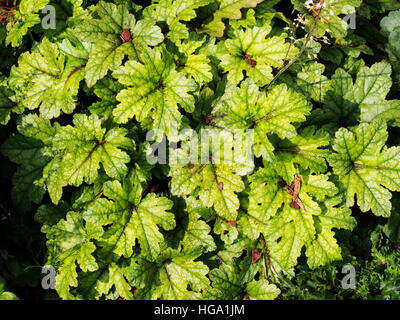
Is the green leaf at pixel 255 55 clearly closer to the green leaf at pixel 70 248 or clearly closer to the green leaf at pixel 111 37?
the green leaf at pixel 111 37

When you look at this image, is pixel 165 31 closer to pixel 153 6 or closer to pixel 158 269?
pixel 153 6

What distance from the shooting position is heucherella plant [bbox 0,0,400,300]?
2830 mm

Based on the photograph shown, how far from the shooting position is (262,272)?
126 inches

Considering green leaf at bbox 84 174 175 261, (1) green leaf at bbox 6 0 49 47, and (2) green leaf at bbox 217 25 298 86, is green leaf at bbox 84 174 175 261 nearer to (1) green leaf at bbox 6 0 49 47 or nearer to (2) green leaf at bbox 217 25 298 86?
(2) green leaf at bbox 217 25 298 86

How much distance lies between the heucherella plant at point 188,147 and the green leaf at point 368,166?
0.03 ft

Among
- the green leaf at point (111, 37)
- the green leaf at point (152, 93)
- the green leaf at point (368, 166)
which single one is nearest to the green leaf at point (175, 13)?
the green leaf at point (111, 37)

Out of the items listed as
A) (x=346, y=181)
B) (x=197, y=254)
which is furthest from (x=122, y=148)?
(x=346, y=181)

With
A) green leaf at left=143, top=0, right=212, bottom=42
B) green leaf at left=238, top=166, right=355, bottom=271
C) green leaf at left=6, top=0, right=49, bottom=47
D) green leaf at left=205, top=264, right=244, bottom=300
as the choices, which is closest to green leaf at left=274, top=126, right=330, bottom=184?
green leaf at left=238, top=166, right=355, bottom=271

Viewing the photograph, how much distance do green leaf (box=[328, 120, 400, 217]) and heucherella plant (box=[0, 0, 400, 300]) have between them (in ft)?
0.03

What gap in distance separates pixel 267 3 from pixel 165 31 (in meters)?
0.94

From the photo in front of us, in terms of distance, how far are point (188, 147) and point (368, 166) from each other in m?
1.43

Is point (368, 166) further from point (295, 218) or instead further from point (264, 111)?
point (264, 111)

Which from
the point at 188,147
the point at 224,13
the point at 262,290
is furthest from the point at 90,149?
the point at 262,290

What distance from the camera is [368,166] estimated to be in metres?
3.11
